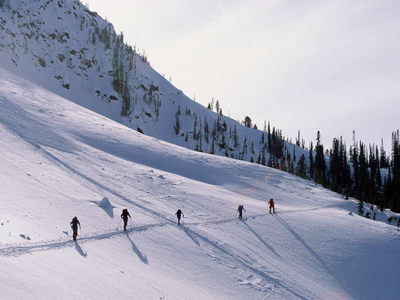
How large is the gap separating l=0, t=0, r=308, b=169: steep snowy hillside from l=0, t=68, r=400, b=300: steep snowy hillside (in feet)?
248

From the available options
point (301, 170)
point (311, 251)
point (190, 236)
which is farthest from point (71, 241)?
point (301, 170)

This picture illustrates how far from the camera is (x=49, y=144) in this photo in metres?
36.5

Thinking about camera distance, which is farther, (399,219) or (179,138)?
(179,138)

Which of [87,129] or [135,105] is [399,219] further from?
[135,105]

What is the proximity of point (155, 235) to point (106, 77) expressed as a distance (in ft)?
438

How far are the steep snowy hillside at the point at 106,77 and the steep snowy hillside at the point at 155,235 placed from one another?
75649mm

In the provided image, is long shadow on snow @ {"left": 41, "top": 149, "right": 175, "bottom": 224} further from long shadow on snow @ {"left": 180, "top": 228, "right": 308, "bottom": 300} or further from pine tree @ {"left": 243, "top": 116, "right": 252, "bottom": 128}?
pine tree @ {"left": 243, "top": 116, "right": 252, "bottom": 128}

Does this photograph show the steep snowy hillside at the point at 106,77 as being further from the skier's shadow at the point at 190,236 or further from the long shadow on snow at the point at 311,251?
the skier's shadow at the point at 190,236

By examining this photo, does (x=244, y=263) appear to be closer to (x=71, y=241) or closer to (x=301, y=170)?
(x=71, y=241)

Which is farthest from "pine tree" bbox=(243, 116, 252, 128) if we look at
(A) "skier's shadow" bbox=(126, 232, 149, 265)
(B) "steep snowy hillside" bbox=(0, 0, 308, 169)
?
(A) "skier's shadow" bbox=(126, 232, 149, 265)

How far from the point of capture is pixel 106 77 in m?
142

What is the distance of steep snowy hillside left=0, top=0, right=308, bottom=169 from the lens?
11650 centimetres

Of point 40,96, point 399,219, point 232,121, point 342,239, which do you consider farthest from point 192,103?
point 342,239

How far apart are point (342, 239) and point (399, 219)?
38906 mm
